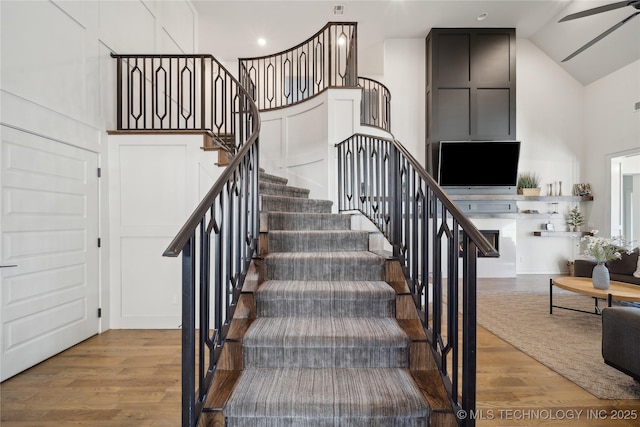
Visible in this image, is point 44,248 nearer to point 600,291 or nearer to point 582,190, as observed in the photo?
point 600,291

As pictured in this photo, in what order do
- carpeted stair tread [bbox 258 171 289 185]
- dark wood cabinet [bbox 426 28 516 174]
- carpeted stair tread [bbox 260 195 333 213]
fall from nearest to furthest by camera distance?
1. carpeted stair tread [bbox 260 195 333 213]
2. carpeted stair tread [bbox 258 171 289 185]
3. dark wood cabinet [bbox 426 28 516 174]

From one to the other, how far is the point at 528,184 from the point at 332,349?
673 cm

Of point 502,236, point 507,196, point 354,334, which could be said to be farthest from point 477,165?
point 354,334

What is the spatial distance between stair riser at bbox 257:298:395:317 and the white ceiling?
5696 mm

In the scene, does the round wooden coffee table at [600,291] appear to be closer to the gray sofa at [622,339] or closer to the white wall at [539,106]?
the gray sofa at [622,339]

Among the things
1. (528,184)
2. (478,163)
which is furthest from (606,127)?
(478,163)

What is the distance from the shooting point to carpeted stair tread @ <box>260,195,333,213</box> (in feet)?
11.3

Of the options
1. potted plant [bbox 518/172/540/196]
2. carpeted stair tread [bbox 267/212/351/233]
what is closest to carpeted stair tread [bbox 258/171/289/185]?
carpeted stair tread [bbox 267/212/351/233]

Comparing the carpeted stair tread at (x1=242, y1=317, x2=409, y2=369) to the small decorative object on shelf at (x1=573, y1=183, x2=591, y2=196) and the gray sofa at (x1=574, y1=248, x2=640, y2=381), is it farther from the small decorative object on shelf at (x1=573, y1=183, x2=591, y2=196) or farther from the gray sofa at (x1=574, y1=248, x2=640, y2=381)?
the small decorative object on shelf at (x1=573, y1=183, x2=591, y2=196)

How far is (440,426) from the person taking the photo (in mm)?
1584

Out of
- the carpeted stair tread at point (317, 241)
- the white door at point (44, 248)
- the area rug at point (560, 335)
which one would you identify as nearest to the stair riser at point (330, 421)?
the carpeted stair tread at point (317, 241)

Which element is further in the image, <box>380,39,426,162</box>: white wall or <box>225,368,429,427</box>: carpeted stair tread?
<box>380,39,426,162</box>: white wall

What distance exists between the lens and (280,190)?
423 cm

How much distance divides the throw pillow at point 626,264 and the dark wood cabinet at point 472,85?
2.91 m
